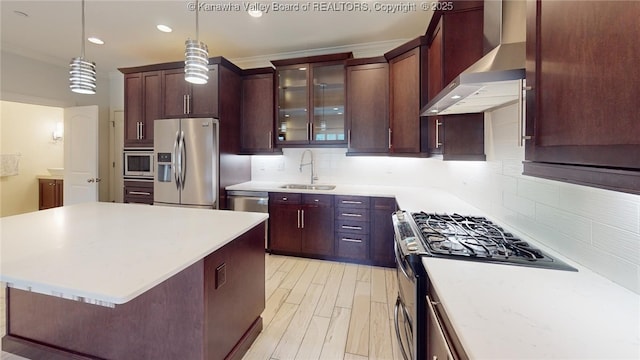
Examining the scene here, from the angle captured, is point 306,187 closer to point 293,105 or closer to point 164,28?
point 293,105

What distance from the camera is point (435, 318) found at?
990mm

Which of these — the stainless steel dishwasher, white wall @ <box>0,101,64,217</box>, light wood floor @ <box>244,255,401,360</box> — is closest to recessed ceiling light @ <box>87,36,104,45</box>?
the stainless steel dishwasher

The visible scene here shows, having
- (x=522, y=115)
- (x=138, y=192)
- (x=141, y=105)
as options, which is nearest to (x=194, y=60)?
(x=522, y=115)

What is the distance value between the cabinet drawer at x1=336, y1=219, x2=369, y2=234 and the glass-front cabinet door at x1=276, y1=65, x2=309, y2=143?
1.23 m

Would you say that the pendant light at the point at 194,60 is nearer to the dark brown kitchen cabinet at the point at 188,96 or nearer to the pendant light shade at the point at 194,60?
the pendant light shade at the point at 194,60

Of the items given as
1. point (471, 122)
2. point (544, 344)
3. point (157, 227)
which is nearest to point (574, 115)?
point (544, 344)

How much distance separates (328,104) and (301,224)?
165cm

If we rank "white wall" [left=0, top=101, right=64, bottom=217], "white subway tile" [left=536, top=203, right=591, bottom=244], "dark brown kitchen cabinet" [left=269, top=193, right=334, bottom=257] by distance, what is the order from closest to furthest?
"white subway tile" [left=536, top=203, right=591, bottom=244] < "dark brown kitchen cabinet" [left=269, top=193, right=334, bottom=257] < "white wall" [left=0, top=101, right=64, bottom=217]

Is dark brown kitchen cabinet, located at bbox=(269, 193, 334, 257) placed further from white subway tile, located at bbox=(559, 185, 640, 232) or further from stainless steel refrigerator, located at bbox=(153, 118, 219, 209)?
white subway tile, located at bbox=(559, 185, 640, 232)

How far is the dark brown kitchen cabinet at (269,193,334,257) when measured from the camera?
3275 mm

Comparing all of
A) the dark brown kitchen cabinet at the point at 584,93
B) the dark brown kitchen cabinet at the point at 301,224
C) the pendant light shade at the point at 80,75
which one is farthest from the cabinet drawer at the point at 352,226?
the pendant light shade at the point at 80,75

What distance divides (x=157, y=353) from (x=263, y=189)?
2230 mm

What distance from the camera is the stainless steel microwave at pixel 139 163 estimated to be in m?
3.68

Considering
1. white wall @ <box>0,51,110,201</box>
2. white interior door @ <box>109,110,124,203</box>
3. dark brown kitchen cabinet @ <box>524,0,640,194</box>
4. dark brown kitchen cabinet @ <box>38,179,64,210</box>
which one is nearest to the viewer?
dark brown kitchen cabinet @ <box>524,0,640,194</box>
